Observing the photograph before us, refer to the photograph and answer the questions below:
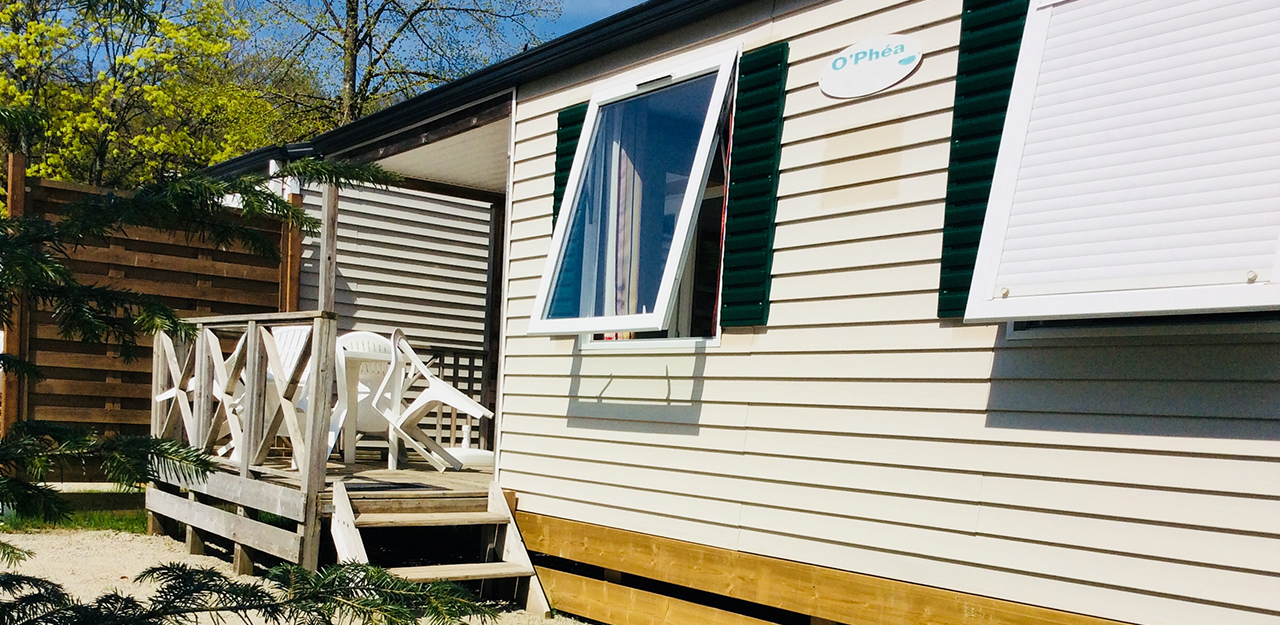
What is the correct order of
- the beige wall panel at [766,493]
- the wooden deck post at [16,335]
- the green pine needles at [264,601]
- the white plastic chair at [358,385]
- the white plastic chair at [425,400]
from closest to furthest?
the green pine needles at [264,601], the beige wall panel at [766,493], the white plastic chair at [425,400], the white plastic chair at [358,385], the wooden deck post at [16,335]

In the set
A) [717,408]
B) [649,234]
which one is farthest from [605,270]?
[717,408]

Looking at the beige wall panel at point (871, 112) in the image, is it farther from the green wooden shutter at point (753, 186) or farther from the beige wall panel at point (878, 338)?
the beige wall panel at point (878, 338)

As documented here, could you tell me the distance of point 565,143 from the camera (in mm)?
5305

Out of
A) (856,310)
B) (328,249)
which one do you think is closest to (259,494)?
(328,249)

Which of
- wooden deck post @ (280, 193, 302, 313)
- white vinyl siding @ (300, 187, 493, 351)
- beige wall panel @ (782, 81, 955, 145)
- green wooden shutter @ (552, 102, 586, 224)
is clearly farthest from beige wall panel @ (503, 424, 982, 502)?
wooden deck post @ (280, 193, 302, 313)

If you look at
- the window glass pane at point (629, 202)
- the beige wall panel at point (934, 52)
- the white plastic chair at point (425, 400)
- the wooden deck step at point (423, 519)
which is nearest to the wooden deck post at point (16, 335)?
the white plastic chair at point (425, 400)

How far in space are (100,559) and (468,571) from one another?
2.39 m

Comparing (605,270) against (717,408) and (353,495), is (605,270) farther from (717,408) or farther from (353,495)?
(353,495)

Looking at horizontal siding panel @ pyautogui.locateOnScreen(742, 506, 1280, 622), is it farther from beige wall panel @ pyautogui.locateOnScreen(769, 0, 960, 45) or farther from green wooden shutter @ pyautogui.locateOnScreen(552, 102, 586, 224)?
green wooden shutter @ pyautogui.locateOnScreen(552, 102, 586, 224)

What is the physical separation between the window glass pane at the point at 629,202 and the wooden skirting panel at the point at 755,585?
1008 millimetres

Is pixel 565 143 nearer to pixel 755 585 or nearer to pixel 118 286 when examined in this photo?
pixel 755 585

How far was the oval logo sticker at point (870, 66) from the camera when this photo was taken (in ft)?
12.5

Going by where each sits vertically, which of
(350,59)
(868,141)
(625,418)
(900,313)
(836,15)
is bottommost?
(625,418)

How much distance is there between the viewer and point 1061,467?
3.22 metres
